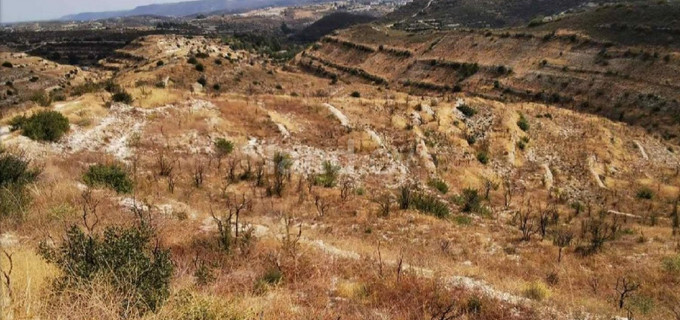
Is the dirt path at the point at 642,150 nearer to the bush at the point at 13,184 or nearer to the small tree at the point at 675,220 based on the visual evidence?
the small tree at the point at 675,220

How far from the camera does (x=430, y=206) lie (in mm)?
15508

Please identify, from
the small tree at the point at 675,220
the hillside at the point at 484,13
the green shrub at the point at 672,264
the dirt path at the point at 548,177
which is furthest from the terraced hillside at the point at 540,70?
the hillside at the point at 484,13

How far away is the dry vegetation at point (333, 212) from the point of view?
6.59 meters

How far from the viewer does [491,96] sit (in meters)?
47.6

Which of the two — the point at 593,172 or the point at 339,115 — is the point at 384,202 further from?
the point at 593,172

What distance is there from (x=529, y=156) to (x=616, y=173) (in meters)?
5.31

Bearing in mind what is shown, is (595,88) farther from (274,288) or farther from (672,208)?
(274,288)

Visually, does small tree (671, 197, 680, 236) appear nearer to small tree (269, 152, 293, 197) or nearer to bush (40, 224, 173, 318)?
small tree (269, 152, 293, 197)

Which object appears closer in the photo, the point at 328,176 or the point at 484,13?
the point at 328,176

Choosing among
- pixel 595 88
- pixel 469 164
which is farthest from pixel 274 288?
pixel 595 88

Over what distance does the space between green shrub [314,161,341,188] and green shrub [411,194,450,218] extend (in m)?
3.33

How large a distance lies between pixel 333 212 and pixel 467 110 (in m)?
16.8

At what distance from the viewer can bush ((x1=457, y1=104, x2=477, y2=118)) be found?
27.7 m

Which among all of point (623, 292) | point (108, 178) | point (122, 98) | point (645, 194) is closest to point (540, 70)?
point (645, 194)
